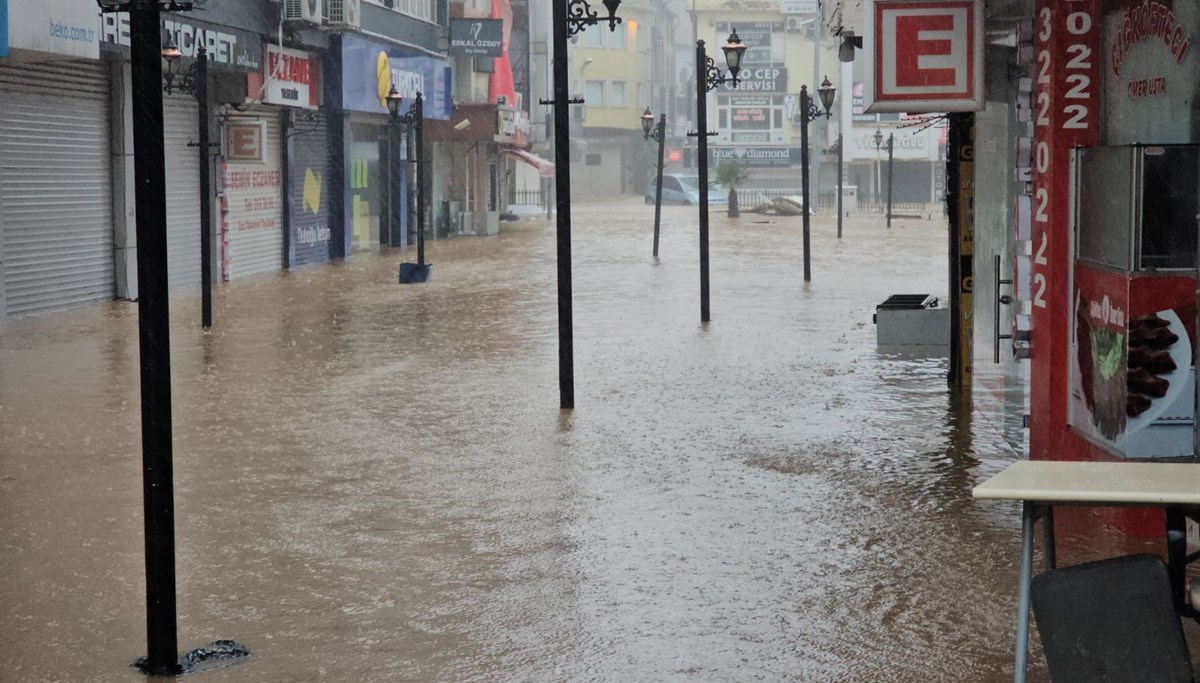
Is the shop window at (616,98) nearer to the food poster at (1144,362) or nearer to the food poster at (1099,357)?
the food poster at (1099,357)

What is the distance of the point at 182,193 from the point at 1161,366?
2169cm

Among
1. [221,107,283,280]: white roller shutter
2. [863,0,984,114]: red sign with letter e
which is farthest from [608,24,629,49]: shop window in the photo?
[863,0,984,114]: red sign with letter e

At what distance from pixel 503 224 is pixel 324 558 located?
4738 cm

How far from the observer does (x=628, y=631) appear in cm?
691

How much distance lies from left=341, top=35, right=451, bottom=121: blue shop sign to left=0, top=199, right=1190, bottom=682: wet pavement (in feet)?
54.9

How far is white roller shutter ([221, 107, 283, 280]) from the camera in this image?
29.2 meters

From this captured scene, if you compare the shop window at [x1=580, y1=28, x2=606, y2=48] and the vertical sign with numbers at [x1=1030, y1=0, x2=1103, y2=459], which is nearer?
the vertical sign with numbers at [x1=1030, y1=0, x2=1103, y2=459]

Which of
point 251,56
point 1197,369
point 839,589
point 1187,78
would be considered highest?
Answer: point 251,56

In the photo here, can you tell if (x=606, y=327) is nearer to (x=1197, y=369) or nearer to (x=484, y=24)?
(x=1197, y=369)

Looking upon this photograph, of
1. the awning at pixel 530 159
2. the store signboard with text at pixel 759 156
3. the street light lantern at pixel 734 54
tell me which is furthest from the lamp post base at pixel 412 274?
the store signboard with text at pixel 759 156

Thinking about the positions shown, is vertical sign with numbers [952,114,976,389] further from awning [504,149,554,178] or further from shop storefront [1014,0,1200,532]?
awning [504,149,554,178]

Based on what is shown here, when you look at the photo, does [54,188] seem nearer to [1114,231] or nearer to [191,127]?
[191,127]

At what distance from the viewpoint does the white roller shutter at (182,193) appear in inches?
1058

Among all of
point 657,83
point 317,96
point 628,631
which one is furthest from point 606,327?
point 657,83
